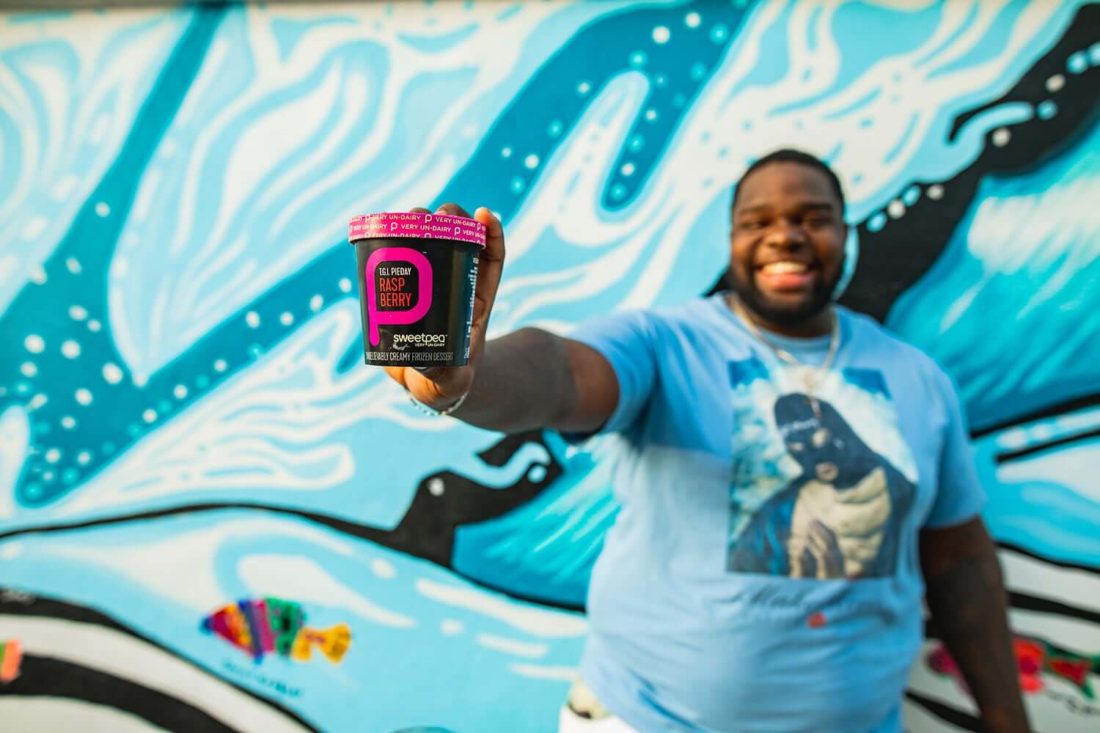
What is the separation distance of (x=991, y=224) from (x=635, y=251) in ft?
3.21

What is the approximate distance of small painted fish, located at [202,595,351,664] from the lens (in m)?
1.96

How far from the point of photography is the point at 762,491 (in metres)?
1.34

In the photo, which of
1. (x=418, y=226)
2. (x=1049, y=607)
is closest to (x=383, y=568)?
(x=418, y=226)

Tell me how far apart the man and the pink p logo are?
25 centimetres

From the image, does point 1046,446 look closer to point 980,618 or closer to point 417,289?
point 980,618

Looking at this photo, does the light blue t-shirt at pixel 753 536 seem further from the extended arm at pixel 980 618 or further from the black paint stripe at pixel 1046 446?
the black paint stripe at pixel 1046 446

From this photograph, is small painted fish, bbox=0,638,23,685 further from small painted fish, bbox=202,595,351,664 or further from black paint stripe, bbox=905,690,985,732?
black paint stripe, bbox=905,690,985,732

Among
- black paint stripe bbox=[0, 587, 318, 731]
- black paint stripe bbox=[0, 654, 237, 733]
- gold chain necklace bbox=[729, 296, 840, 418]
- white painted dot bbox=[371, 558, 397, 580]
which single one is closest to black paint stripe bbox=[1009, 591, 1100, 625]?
gold chain necklace bbox=[729, 296, 840, 418]

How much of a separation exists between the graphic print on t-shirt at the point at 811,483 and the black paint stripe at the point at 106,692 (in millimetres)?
1703

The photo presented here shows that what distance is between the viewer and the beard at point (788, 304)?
150 centimetres

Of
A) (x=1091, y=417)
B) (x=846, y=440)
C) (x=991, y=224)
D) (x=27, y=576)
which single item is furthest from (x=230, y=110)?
(x=1091, y=417)

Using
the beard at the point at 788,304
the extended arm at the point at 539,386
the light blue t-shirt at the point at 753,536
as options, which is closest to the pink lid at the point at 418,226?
the extended arm at the point at 539,386

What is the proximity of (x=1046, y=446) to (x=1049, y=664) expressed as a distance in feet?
1.91

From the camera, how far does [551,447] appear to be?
6.42ft
